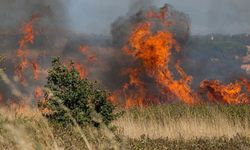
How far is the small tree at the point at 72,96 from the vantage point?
53.8ft

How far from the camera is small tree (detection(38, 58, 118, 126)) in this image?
53.8ft

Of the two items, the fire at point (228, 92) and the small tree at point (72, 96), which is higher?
the fire at point (228, 92)

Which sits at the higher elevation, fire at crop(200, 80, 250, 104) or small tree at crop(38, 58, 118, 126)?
fire at crop(200, 80, 250, 104)

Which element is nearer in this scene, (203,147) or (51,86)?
(203,147)

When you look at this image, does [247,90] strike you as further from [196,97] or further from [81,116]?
[81,116]

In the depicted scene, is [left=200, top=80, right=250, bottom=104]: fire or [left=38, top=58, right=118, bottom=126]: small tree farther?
[left=200, top=80, right=250, bottom=104]: fire

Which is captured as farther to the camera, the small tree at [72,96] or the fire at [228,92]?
the fire at [228,92]

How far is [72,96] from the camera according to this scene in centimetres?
1647

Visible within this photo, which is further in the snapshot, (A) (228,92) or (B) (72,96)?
(A) (228,92)

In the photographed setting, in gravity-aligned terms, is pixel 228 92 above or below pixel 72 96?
above

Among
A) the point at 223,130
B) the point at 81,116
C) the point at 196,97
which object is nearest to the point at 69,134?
the point at 81,116

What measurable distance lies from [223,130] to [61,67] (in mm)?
6049

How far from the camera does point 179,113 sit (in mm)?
21281

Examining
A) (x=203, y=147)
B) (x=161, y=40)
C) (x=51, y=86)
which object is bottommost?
(x=203, y=147)
